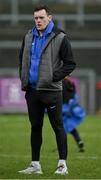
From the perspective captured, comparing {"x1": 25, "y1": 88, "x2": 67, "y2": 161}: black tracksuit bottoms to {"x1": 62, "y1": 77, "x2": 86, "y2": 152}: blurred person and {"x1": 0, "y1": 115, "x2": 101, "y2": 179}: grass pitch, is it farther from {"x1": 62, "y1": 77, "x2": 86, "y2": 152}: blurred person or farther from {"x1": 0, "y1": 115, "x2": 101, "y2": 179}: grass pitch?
{"x1": 62, "y1": 77, "x2": 86, "y2": 152}: blurred person

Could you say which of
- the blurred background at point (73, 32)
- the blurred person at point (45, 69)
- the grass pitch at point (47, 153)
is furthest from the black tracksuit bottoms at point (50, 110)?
the blurred background at point (73, 32)

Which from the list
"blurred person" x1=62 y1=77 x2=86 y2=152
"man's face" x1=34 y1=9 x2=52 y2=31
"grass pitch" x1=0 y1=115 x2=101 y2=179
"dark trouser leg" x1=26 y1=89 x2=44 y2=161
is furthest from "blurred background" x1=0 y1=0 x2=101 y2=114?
"man's face" x1=34 y1=9 x2=52 y2=31

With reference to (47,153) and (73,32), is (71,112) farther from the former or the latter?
(73,32)

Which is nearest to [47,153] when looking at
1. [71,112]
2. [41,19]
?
A: [71,112]

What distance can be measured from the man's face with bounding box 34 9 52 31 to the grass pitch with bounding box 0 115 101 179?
1792mm

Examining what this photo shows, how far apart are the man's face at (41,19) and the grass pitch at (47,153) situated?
70.6 inches

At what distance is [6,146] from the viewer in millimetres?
13820

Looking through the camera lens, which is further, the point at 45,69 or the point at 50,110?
the point at 50,110

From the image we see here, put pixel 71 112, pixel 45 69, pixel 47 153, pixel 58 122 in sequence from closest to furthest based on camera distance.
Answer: pixel 45 69 < pixel 58 122 < pixel 47 153 < pixel 71 112

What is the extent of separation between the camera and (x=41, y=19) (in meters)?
9.10

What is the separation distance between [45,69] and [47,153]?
390 cm

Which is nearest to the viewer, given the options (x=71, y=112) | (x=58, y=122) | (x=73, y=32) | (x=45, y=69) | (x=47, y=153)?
(x=45, y=69)

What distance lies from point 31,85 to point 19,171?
3.60ft

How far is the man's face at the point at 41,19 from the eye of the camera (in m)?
9.07
